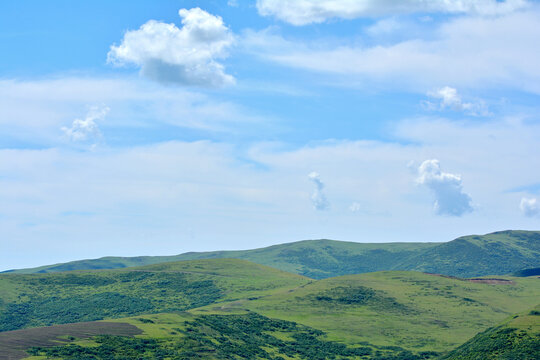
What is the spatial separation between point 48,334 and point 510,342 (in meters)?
90.5

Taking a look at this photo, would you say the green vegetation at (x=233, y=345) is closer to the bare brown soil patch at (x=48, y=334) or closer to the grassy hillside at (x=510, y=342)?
the bare brown soil patch at (x=48, y=334)

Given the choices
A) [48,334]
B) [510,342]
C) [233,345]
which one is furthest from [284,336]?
[510,342]

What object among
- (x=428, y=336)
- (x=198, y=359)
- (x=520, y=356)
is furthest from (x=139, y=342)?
(x=428, y=336)

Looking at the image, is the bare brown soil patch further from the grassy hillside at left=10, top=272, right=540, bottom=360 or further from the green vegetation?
the green vegetation

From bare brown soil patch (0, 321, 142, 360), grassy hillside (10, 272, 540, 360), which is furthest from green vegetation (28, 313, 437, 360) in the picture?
bare brown soil patch (0, 321, 142, 360)

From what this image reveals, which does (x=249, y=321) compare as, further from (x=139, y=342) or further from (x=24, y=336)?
(x=24, y=336)

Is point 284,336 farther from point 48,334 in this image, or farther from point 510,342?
point 510,342

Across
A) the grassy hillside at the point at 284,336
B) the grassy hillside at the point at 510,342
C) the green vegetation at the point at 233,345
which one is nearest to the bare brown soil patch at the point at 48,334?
the grassy hillside at the point at 284,336

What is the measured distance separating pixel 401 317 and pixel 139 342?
344 ft

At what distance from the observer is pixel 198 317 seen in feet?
526

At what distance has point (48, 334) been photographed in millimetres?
116938

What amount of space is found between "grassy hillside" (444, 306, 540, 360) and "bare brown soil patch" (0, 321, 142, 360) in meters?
71.6

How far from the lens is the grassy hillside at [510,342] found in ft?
345

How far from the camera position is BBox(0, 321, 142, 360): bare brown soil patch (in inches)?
3962
